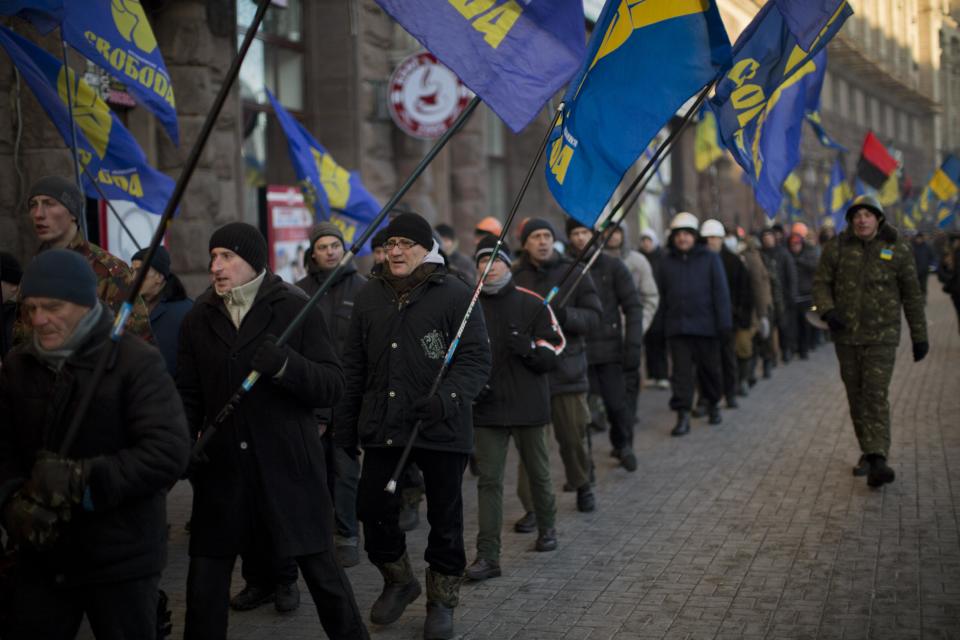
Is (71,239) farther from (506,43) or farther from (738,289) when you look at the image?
(738,289)

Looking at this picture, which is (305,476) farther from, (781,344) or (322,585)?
(781,344)

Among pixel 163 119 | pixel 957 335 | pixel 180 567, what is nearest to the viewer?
pixel 180 567

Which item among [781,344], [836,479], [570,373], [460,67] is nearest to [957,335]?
[781,344]

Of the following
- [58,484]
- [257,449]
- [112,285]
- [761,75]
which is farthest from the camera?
[761,75]

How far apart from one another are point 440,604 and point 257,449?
137cm

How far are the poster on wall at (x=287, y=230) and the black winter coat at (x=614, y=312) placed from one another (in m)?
4.12

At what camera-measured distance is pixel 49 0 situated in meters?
7.32

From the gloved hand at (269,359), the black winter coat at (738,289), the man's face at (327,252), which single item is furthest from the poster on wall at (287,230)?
the gloved hand at (269,359)

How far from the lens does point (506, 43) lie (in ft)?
18.1

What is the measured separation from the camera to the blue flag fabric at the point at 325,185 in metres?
10.6

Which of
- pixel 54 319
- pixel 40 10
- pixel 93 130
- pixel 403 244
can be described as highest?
pixel 40 10

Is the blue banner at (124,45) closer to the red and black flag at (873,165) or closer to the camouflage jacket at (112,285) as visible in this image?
the camouflage jacket at (112,285)

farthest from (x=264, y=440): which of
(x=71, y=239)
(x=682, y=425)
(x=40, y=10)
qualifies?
(x=682, y=425)

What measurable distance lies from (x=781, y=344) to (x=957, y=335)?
213 inches
